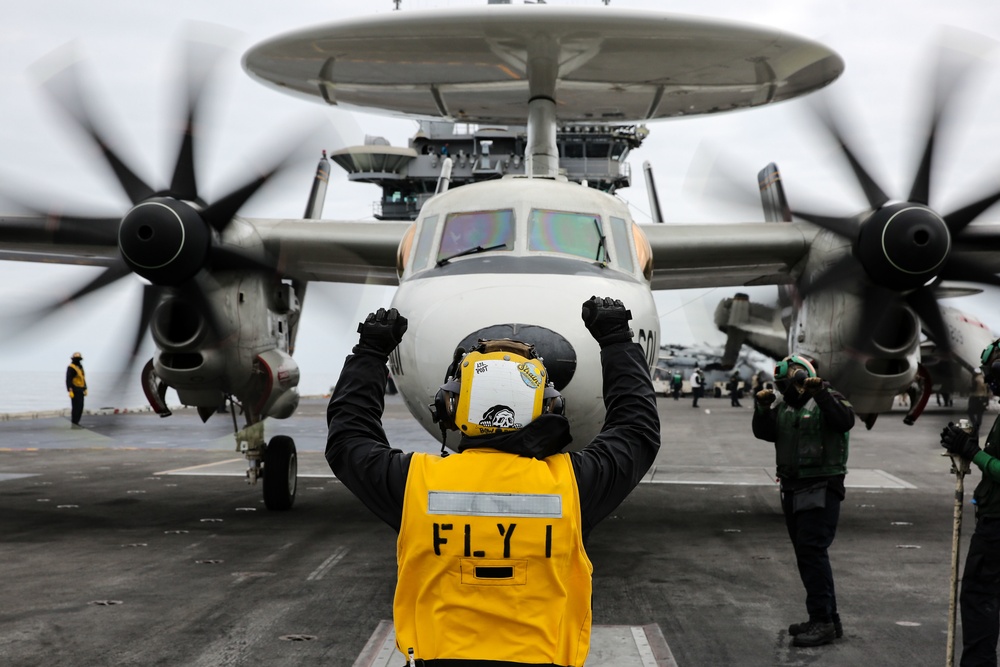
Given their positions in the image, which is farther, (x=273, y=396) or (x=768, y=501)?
(x=768, y=501)

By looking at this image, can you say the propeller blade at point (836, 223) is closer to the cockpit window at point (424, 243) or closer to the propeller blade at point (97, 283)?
the cockpit window at point (424, 243)

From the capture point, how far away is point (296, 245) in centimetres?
1109

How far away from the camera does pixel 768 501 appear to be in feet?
41.0

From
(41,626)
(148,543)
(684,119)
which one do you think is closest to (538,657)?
(41,626)

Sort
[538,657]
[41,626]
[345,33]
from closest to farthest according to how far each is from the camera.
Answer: [538,657] → [41,626] → [345,33]

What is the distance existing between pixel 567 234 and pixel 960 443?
3.09m

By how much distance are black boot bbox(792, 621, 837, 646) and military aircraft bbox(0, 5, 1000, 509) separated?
223cm

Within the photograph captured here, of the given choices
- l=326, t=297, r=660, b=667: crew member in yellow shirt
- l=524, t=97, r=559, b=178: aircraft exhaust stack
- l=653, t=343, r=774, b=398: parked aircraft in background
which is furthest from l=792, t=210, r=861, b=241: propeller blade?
l=653, t=343, r=774, b=398: parked aircraft in background

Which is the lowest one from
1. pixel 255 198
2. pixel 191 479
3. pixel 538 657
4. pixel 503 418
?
pixel 191 479

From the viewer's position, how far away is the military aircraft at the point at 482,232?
7312 mm

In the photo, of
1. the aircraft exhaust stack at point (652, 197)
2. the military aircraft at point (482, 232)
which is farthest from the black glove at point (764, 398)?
the aircraft exhaust stack at point (652, 197)

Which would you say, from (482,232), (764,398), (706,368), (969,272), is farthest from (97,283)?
(706,368)

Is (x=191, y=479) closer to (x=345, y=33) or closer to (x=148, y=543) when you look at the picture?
(x=148, y=543)

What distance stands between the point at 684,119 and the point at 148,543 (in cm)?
960
